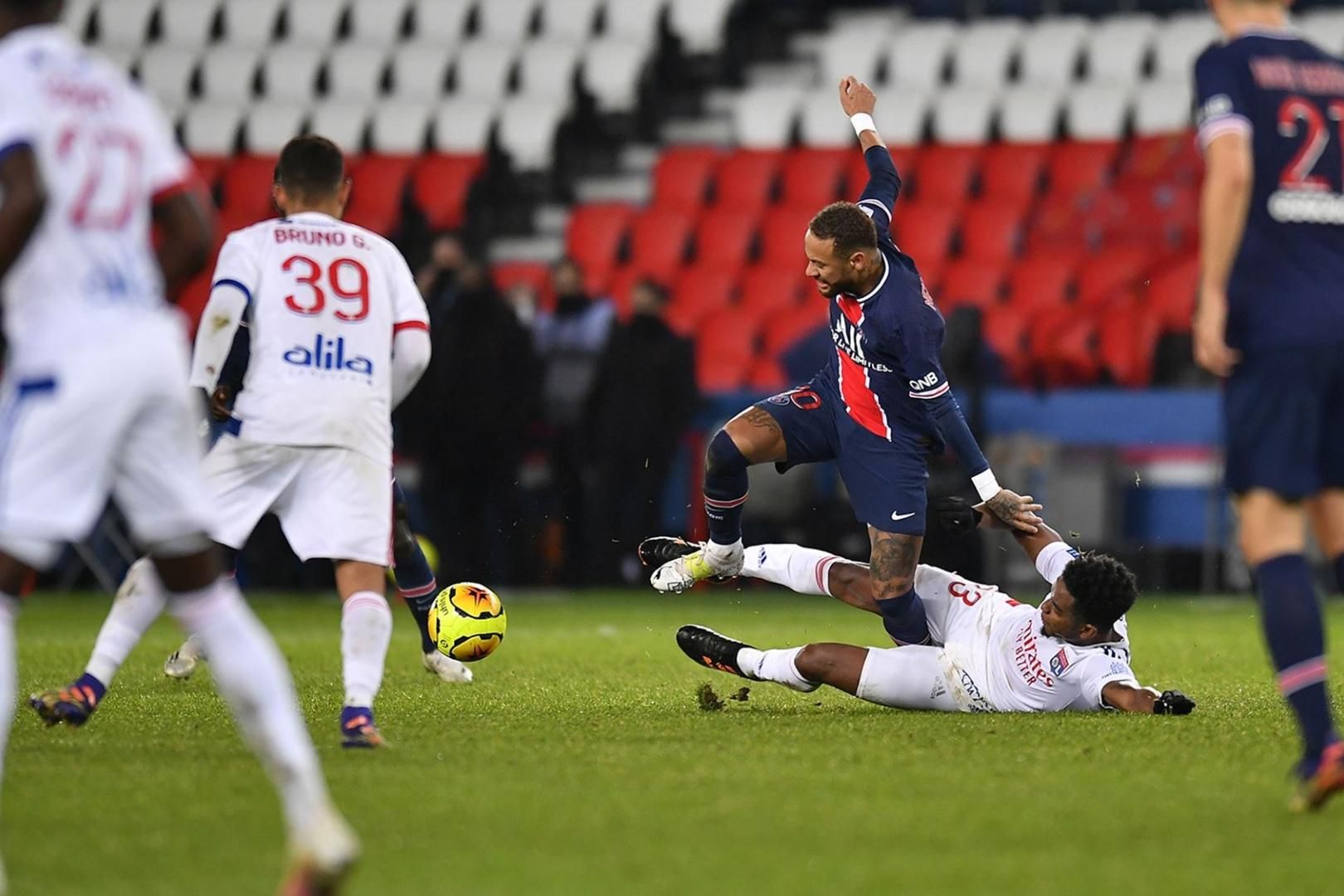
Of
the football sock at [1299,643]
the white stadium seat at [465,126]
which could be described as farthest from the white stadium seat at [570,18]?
the football sock at [1299,643]

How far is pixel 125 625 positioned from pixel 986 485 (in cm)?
349

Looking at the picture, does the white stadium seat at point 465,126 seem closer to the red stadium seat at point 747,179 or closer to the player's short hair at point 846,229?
the red stadium seat at point 747,179

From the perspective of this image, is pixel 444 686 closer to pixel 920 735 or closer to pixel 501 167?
pixel 920 735

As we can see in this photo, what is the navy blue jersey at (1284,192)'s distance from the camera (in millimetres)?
5492

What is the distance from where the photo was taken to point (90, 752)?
661 centimetres

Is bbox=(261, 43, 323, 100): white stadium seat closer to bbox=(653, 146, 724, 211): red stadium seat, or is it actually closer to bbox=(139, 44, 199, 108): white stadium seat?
bbox=(139, 44, 199, 108): white stadium seat

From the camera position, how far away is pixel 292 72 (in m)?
21.3

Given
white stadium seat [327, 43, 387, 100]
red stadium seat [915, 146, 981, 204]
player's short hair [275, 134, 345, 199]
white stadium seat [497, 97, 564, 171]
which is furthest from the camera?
white stadium seat [327, 43, 387, 100]

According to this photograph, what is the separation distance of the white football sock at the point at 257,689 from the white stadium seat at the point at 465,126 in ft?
52.6

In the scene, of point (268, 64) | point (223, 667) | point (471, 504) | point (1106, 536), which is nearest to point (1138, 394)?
point (1106, 536)

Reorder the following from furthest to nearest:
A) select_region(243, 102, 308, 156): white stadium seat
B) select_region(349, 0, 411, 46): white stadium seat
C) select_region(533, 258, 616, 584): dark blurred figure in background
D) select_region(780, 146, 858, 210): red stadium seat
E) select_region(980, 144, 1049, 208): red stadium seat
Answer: select_region(349, 0, 411, 46): white stadium seat
select_region(243, 102, 308, 156): white stadium seat
select_region(780, 146, 858, 210): red stadium seat
select_region(980, 144, 1049, 208): red stadium seat
select_region(533, 258, 616, 584): dark blurred figure in background

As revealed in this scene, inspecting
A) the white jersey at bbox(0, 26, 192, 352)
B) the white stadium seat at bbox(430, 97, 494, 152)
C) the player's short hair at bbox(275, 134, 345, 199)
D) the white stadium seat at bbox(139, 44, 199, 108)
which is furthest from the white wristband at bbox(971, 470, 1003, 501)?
the white stadium seat at bbox(139, 44, 199, 108)

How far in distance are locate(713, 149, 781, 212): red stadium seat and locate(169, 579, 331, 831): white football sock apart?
15170mm

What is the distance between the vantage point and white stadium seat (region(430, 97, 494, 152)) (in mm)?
20250
